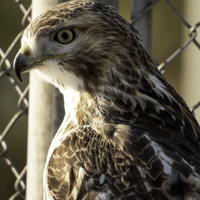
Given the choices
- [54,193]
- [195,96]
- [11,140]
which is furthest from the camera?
[11,140]

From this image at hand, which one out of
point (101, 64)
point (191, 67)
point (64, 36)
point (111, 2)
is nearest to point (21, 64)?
point (64, 36)

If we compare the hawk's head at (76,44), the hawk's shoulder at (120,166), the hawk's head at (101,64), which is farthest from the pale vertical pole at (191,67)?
the hawk's shoulder at (120,166)

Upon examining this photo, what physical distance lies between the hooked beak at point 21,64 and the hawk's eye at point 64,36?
151mm

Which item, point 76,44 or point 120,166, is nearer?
point 120,166

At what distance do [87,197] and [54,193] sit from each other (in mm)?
173

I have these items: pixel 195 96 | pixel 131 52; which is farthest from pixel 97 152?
pixel 195 96

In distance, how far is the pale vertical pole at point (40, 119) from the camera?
1.81 metres

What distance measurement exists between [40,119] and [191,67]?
10.2 ft

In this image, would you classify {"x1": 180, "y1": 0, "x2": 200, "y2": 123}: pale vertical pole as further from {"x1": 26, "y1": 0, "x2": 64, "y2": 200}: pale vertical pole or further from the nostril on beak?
the nostril on beak

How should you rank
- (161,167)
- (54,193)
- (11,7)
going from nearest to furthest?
(161,167), (54,193), (11,7)

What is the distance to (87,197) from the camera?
1.59m

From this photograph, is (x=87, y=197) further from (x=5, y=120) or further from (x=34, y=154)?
(x=5, y=120)

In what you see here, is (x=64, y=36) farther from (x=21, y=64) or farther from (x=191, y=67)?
(x=191, y=67)

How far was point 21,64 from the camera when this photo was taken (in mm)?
1755
